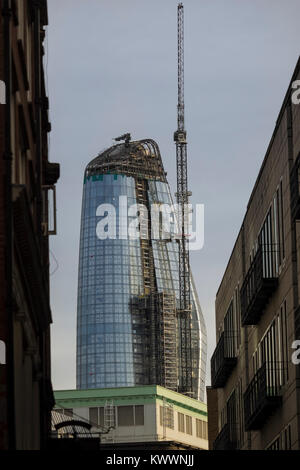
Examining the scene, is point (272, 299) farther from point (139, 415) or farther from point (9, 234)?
point (139, 415)

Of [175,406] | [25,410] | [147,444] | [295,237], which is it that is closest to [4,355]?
[25,410]

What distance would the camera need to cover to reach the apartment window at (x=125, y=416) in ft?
488

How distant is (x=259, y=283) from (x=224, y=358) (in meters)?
16.2

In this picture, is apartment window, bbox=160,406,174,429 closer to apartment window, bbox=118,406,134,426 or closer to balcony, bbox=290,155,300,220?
apartment window, bbox=118,406,134,426

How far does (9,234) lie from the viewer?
2291 cm

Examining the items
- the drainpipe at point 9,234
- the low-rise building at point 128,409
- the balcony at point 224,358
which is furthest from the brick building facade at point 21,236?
the low-rise building at point 128,409

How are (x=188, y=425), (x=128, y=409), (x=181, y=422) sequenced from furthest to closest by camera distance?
(x=188, y=425) → (x=181, y=422) → (x=128, y=409)

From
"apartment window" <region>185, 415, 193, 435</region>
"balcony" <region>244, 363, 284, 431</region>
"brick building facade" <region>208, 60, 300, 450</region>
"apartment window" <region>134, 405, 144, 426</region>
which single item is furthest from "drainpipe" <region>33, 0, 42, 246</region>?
"apartment window" <region>185, 415, 193, 435</region>

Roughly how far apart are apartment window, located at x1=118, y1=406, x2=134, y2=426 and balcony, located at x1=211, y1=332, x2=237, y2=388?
79406 millimetres

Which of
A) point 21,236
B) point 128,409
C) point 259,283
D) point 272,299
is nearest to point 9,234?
point 21,236

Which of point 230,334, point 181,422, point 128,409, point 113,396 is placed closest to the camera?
point 230,334

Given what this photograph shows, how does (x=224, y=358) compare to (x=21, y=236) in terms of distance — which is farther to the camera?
(x=224, y=358)

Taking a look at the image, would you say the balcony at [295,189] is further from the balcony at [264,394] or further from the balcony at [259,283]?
the balcony at [264,394]

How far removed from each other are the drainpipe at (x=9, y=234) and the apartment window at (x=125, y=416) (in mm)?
126629
